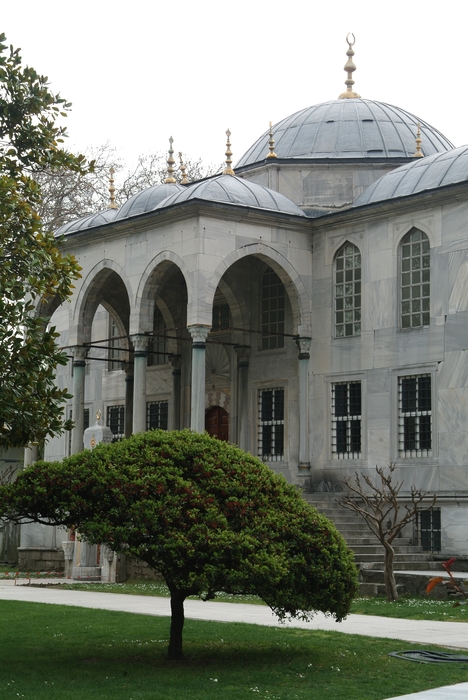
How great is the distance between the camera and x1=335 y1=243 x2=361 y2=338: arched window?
1044 inches

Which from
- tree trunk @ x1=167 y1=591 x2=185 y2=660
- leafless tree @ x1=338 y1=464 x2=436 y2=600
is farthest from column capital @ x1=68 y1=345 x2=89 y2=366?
tree trunk @ x1=167 y1=591 x2=185 y2=660

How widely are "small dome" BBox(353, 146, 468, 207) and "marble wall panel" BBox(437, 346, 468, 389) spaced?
3.70m

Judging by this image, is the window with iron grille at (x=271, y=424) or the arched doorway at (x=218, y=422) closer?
the window with iron grille at (x=271, y=424)

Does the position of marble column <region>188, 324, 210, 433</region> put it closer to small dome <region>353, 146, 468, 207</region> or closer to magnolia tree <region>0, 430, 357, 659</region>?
small dome <region>353, 146, 468, 207</region>

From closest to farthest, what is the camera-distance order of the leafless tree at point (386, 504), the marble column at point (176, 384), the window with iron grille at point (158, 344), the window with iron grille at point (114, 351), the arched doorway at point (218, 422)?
the leafless tree at point (386, 504), the arched doorway at point (218, 422), the marble column at point (176, 384), the window with iron grille at point (158, 344), the window with iron grille at point (114, 351)

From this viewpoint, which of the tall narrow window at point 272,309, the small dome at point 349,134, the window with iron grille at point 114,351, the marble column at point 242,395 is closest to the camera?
the tall narrow window at point 272,309

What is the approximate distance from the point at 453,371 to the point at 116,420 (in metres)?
13.0

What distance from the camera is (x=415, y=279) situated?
25203 mm

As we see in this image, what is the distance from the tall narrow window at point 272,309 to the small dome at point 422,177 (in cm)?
300

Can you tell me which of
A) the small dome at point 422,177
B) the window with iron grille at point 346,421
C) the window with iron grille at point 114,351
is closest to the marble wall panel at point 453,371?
the window with iron grille at point 346,421

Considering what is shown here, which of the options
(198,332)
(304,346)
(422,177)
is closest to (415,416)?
(304,346)

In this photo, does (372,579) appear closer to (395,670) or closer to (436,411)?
(436,411)

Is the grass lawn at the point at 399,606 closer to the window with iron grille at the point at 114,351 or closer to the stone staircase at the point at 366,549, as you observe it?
the stone staircase at the point at 366,549

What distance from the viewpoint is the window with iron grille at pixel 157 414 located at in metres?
32.2
